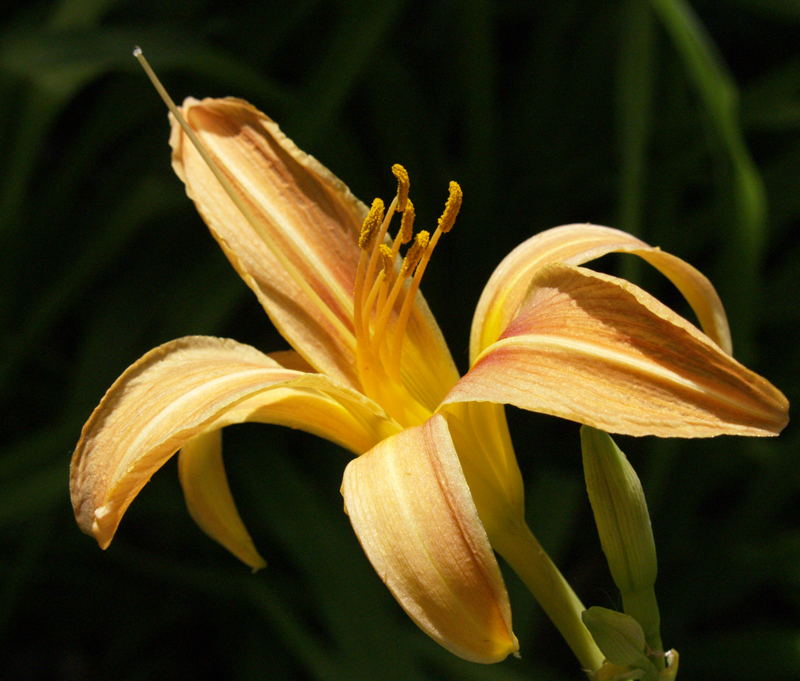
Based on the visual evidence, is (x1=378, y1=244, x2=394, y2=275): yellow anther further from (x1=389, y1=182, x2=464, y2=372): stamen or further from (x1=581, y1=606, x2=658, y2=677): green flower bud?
(x1=581, y1=606, x2=658, y2=677): green flower bud

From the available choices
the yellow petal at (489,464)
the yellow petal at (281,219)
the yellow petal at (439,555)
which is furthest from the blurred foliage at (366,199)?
the yellow petal at (439,555)

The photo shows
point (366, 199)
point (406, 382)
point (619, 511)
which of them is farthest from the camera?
point (366, 199)

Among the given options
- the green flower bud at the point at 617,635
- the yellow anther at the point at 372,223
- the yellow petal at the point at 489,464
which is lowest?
the green flower bud at the point at 617,635

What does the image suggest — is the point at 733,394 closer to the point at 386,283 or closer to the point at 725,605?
the point at 386,283

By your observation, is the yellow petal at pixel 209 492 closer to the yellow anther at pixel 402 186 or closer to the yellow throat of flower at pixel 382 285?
the yellow throat of flower at pixel 382 285

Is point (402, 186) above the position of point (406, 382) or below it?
above

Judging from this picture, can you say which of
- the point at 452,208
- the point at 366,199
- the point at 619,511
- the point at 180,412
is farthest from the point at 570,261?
the point at 366,199

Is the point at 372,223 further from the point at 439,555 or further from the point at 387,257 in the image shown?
the point at 439,555
